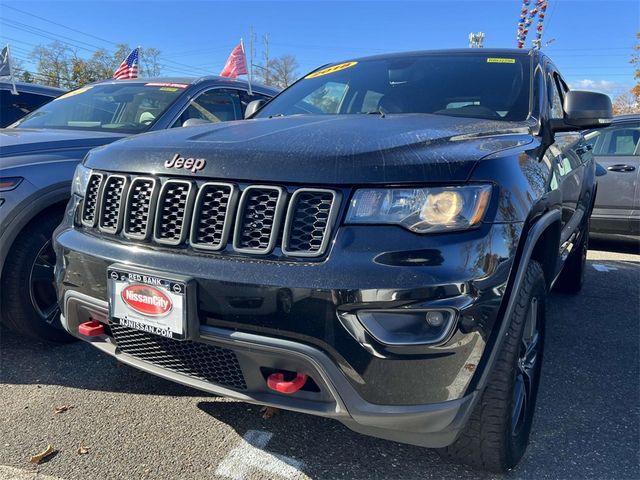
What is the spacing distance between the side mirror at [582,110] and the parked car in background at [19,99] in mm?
5824

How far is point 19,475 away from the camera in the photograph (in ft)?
6.59

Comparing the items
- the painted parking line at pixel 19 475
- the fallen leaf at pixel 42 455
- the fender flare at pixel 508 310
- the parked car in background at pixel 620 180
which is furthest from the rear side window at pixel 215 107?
the parked car in background at pixel 620 180

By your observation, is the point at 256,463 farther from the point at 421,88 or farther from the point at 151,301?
the point at 421,88

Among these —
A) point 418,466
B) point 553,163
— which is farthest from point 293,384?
point 553,163

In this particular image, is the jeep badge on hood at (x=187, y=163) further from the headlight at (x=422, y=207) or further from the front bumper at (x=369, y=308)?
the headlight at (x=422, y=207)

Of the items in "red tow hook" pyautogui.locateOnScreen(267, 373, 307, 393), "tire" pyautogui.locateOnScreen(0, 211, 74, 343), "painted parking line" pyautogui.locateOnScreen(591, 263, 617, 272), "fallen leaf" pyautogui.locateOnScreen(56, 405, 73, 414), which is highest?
"red tow hook" pyautogui.locateOnScreen(267, 373, 307, 393)

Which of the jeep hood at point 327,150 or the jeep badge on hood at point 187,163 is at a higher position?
the jeep hood at point 327,150

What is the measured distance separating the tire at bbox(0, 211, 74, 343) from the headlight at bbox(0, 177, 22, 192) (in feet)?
0.81

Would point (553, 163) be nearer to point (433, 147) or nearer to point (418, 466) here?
point (433, 147)

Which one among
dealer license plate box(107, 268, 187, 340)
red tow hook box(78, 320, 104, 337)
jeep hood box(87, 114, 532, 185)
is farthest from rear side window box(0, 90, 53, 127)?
dealer license plate box(107, 268, 187, 340)

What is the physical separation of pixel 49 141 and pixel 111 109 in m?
1.05

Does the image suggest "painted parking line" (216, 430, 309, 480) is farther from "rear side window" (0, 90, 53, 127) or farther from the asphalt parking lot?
"rear side window" (0, 90, 53, 127)

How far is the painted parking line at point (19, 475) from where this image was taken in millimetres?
1990

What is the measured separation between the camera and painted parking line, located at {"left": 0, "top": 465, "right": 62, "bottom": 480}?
78.4 inches
